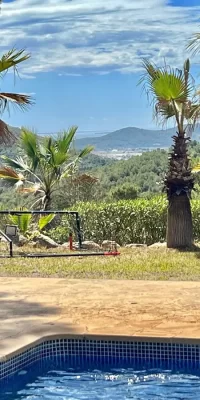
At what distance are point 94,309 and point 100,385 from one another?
158cm

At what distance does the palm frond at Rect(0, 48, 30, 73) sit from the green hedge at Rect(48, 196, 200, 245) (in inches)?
170

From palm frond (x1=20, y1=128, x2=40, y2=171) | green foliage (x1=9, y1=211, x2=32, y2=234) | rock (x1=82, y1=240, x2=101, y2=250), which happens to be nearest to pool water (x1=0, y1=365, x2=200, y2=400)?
rock (x1=82, y1=240, x2=101, y2=250)

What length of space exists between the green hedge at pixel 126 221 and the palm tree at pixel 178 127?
1620 millimetres

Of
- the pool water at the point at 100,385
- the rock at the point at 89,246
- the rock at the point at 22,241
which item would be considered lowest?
the pool water at the point at 100,385

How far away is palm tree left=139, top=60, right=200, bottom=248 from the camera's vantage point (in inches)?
472

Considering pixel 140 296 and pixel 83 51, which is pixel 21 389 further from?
pixel 83 51

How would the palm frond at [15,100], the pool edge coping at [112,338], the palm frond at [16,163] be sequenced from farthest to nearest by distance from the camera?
1. the palm frond at [16,163]
2. the palm frond at [15,100]
3. the pool edge coping at [112,338]

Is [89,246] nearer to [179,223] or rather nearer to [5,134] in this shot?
[179,223]

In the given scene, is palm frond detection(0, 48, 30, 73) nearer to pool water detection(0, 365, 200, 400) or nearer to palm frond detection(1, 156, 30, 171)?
palm frond detection(1, 156, 30, 171)

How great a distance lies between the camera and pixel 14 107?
12.5 metres

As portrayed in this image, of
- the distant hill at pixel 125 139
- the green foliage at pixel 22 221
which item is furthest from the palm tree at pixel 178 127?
the distant hill at pixel 125 139

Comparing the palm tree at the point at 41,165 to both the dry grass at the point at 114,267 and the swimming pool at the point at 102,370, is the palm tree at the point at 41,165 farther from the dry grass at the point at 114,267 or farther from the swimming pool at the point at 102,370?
the swimming pool at the point at 102,370

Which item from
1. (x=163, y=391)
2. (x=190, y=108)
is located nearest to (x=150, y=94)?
(x=190, y=108)

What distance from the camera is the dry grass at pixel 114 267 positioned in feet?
32.6
